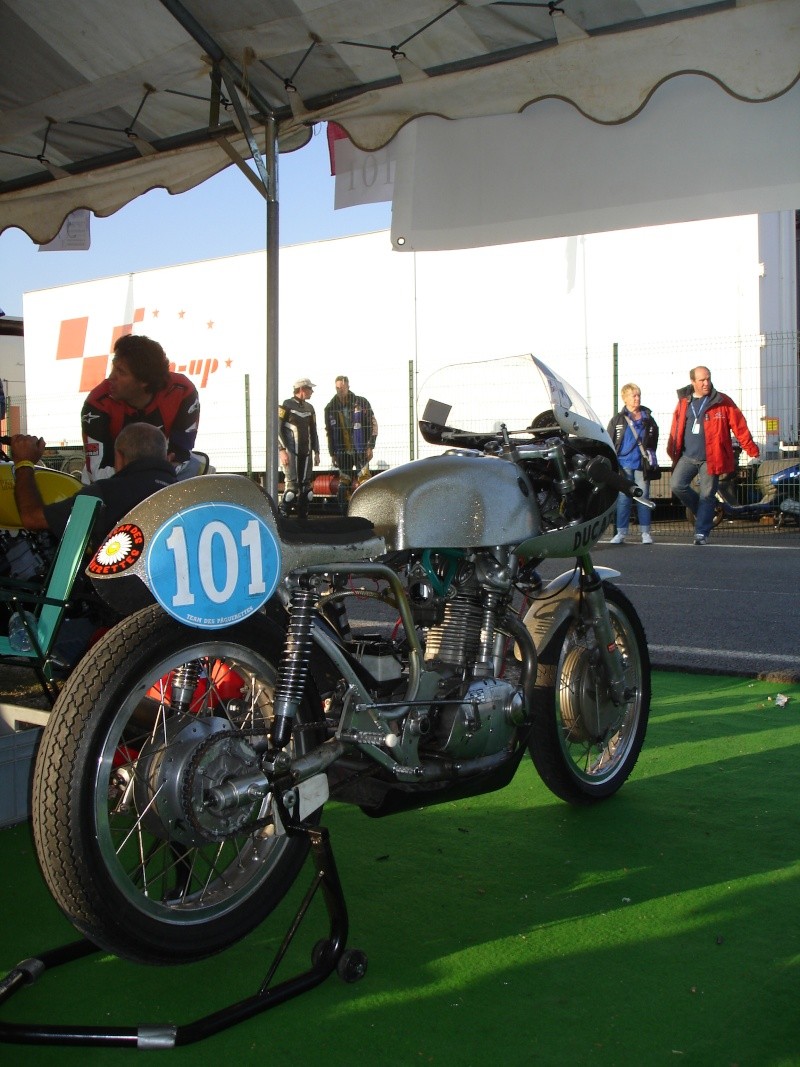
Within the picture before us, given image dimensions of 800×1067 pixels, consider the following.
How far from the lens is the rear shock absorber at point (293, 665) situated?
2.18m

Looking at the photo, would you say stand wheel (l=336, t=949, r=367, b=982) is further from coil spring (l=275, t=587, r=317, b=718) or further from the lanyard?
the lanyard

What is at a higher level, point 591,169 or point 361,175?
point 361,175

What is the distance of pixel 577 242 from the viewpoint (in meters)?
13.0

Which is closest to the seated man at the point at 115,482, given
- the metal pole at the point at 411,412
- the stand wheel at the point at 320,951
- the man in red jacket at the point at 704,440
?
the stand wheel at the point at 320,951

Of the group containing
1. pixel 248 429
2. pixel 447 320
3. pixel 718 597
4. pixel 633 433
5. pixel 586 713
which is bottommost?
pixel 586 713

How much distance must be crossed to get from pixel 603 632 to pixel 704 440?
845cm

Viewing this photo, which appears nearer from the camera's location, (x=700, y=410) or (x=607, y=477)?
(x=607, y=477)

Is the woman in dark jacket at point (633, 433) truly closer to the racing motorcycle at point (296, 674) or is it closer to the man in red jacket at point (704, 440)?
the man in red jacket at point (704, 440)

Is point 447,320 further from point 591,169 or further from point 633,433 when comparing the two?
point 591,169

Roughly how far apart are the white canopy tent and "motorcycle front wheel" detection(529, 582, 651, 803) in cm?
213

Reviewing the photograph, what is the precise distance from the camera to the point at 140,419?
472 cm

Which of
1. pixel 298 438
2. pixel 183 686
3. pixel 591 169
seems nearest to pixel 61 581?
pixel 183 686

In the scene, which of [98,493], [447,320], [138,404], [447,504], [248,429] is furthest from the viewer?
[248,429]

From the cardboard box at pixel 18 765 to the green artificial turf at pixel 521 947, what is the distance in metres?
0.08
